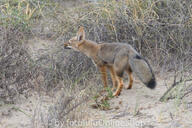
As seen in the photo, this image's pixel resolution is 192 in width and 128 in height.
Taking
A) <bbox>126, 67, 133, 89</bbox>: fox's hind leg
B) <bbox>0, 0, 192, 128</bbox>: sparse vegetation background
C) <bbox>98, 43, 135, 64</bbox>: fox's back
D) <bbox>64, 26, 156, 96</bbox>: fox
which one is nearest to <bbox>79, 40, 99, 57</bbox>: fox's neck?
<bbox>64, 26, 156, 96</bbox>: fox

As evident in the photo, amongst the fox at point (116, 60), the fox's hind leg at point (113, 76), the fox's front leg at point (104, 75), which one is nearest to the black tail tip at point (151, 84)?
the fox at point (116, 60)

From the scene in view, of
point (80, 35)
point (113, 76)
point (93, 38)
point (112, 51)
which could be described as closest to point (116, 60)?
point (112, 51)

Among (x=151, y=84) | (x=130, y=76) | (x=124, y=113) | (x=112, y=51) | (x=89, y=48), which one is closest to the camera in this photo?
(x=124, y=113)

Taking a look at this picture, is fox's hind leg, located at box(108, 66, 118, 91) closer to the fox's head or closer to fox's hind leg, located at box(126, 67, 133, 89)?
fox's hind leg, located at box(126, 67, 133, 89)

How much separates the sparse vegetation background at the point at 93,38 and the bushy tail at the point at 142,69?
586 mm

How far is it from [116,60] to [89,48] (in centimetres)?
73

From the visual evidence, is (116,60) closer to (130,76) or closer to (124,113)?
(130,76)

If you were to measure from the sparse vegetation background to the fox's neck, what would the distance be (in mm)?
231

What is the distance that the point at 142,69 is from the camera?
5762 mm

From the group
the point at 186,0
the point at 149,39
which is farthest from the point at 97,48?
the point at 186,0

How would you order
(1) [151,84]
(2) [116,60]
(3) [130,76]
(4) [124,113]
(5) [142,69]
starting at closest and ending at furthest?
(4) [124,113] → (1) [151,84] → (5) [142,69] → (2) [116,60] → (3) [130,76]

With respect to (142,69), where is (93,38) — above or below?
above

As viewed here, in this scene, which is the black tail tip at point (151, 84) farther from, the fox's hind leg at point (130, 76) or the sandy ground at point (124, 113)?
the fox's hind leg at point (130, 76)

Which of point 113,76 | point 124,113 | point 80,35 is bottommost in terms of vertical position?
point 124,113
